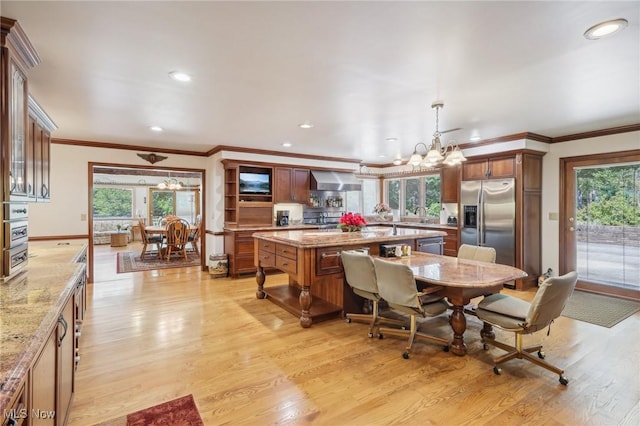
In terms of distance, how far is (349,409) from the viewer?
2.04 m

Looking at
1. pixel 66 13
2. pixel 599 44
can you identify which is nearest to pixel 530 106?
pixel 599 44

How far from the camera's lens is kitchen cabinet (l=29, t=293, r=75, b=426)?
1165mm

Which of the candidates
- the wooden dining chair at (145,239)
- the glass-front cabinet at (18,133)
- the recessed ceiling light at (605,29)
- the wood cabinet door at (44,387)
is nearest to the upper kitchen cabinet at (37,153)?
the glass-front cabinet at (18,133)

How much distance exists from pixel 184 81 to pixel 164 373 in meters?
2.43

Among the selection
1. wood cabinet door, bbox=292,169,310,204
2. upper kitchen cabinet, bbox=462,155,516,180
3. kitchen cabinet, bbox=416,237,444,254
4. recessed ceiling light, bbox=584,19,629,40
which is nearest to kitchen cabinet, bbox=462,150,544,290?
upper kitchen cabinet, bbox=462,155,516,180

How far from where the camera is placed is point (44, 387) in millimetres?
1290

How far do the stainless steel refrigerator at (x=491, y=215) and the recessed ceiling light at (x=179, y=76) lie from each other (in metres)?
4.75

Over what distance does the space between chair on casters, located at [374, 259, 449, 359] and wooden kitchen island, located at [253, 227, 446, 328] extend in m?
0.71

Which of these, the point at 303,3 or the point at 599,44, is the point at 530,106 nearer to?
the point at 599,44

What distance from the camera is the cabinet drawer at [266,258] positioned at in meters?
3.96

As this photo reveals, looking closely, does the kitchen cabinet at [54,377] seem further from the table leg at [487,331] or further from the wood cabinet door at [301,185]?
the wood cabinet door at [301,185]

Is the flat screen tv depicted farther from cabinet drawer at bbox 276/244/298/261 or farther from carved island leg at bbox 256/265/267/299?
cabinet drawer at bbox 276/244/298/261

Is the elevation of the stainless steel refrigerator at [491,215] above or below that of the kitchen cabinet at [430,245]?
above

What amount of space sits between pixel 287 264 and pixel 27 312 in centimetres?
244
